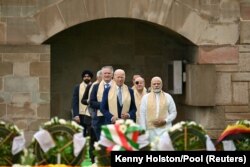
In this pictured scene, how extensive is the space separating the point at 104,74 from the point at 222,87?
3.17 m

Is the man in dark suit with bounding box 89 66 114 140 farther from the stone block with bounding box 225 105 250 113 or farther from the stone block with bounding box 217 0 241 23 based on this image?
the stone block with bounding box 217 0 241 23

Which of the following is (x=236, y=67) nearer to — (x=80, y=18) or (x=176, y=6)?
(x=176, y=6)

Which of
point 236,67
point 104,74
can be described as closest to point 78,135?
point 104,74

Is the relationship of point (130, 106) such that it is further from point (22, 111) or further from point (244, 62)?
point (244, 62)

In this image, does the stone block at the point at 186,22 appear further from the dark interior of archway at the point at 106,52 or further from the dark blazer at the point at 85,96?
the dark blazer at the point at 85,96

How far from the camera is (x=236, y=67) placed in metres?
13.2

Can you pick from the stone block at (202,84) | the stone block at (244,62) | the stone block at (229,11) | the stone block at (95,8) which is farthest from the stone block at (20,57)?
the stone block at (244,62)

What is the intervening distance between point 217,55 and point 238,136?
696 centimetres

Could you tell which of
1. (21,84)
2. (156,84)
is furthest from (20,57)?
(156,84)

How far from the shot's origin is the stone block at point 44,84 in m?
12.7

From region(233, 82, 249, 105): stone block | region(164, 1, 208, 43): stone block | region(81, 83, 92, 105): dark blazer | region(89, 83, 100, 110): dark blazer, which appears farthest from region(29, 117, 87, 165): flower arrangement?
region(233, 82, 249, 105): stone block

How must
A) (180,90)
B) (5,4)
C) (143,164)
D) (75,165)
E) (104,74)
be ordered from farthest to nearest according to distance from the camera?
(180,90), (5,4), (104,74), (75,165), (143,164)

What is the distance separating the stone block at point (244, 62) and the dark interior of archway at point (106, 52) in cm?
168

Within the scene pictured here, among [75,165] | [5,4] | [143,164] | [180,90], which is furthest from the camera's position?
[180,90]
